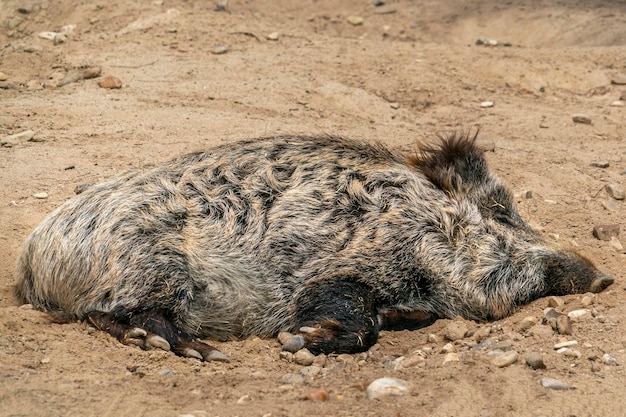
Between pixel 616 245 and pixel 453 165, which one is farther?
pixel 616 245

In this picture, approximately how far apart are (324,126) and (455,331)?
3.44m

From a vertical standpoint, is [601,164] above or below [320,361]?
above

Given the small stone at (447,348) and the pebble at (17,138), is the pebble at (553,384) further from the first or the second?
the pebble at (17,138)

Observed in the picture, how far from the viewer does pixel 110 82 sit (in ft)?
28.8

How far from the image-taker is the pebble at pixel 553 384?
4207mm

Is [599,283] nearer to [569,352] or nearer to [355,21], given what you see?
[569,352]

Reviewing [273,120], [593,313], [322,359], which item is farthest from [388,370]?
[273,120]

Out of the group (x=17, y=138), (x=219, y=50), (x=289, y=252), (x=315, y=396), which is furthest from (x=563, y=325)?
(x=219, y=50)

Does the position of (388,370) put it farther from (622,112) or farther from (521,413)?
(622,112)

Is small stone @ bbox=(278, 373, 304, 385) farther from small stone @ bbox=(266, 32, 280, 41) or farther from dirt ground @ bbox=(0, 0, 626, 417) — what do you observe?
small stone @ bbox=(266, 32, 280, 41)

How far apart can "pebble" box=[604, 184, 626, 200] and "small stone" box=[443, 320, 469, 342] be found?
8.29ft

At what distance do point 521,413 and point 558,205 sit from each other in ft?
11.1

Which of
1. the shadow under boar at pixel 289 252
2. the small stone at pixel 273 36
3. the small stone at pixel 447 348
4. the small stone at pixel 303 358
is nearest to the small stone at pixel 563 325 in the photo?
the small stone at pixel 447 348

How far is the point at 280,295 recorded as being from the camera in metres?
5.41
